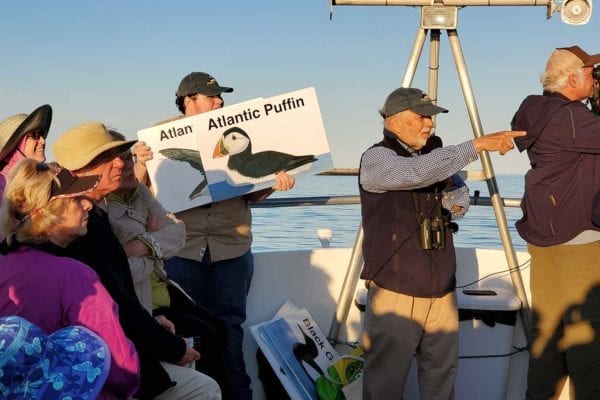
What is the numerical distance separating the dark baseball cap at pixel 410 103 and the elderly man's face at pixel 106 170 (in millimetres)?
1107

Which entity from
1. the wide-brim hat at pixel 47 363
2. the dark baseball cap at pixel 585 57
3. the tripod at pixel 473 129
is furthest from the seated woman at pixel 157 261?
the dark baseball cap at pixel 585 57

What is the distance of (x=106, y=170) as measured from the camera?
119 inches

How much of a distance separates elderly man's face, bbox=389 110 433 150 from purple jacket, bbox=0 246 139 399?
1.58 m

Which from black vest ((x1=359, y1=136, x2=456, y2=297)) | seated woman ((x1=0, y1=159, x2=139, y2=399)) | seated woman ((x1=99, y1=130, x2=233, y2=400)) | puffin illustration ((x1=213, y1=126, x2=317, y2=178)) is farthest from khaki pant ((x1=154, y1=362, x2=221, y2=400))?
puffin illustration ((x1=213, y1=126, x2=317, y2=178))

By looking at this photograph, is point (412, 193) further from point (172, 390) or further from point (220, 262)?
point (172, 390)

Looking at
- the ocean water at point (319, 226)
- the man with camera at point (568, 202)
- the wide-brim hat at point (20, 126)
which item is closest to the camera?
the wide-brim hat at point (20, 126)

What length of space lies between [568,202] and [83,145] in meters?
1.92

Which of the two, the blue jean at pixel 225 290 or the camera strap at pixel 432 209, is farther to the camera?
the blue jean at pixel 225 290

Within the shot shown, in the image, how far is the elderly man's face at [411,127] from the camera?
3.57 meters

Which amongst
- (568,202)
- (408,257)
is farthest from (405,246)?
(568,202)

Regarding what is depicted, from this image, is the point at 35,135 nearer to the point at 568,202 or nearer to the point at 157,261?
the point at 157,261

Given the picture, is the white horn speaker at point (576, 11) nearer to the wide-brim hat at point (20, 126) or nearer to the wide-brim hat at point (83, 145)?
the wide-brim hat at point (83, 145)

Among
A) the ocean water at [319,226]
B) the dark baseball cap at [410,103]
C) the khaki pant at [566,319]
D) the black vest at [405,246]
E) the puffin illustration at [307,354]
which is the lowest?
the ocean water at [319,226]

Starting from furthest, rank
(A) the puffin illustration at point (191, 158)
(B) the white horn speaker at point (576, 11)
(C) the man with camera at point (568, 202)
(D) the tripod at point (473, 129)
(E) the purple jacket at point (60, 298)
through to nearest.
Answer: (D) the tripod at point (473, 129) → (B) the white horn speaker at point (576, 11) → (A) the puffin illustration at point (191, 158) → (C) the man with camera at point (568, 202) → (E) the purple jacket at point (60, 298)
